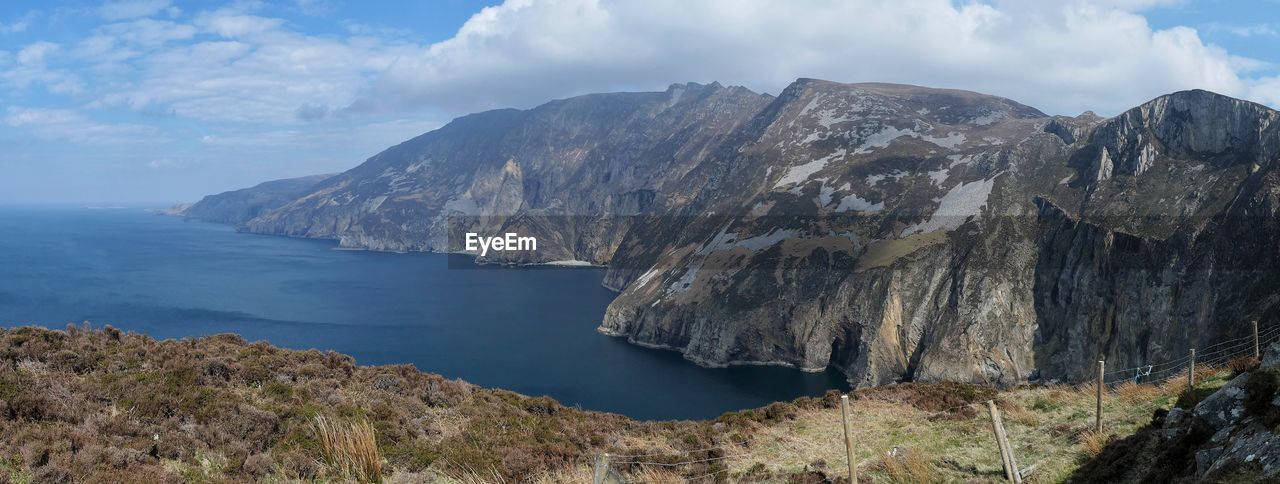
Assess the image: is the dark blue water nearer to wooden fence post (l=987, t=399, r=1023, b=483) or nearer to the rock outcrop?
wooden fence post (l=987, t=399, r=1023, b=483)

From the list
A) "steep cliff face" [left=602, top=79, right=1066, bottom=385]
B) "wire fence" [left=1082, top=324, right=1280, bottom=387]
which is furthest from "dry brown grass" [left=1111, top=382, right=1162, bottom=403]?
"steep cliff face" [left=602, top=79, right=1066, bottom=385]

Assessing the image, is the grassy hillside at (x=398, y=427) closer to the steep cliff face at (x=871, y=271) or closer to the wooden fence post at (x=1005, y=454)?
the wooden fence post at (x=1005, y=454)

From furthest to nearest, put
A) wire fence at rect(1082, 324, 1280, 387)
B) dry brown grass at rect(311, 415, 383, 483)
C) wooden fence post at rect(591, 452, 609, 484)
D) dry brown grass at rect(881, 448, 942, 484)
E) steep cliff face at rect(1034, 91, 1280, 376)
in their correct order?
1. steep cliff face at rect(1034, 91, 1280, 376)
2. wire fence at rect(1082, 324, 1280, 387)
3. dry brown grass at rect(311, 415, 383, 483)
4. dry brown grass at rect(881, 448, 942, 484)
5. wooden fence post at rect(591, 452, 609, 484)

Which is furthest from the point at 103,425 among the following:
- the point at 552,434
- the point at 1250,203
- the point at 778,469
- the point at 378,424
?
the point at 1250,203

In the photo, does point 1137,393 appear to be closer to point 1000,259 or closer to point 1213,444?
point 1213,444

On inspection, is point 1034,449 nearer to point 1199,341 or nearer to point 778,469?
point 778,469
